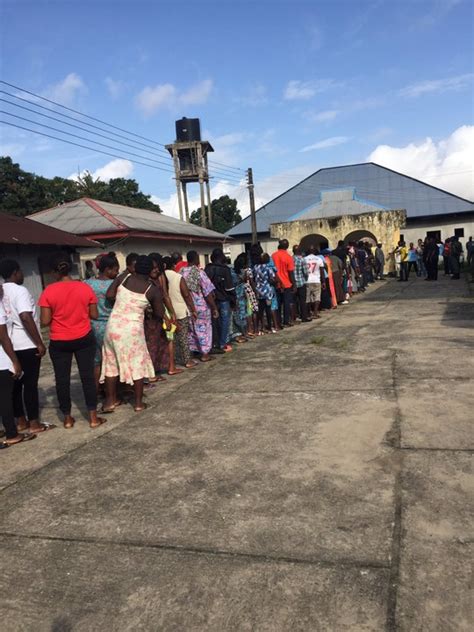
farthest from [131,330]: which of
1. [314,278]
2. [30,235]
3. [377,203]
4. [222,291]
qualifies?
[377,203]

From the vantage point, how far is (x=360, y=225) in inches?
901

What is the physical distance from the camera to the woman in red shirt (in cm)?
436

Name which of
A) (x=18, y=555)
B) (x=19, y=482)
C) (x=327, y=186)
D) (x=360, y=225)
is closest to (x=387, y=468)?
(x=18, y=555)

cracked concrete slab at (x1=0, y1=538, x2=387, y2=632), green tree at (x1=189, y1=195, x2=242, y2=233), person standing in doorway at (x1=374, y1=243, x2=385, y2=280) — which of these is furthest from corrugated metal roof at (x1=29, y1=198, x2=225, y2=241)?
green tree at (x1=189, y1=195, x2=242, y2=233)

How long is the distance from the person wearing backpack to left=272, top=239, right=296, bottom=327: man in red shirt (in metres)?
1.79

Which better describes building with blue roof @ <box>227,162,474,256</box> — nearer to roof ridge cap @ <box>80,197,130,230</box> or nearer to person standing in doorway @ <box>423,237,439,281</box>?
person standing in doorway @ <box>423,237,439,281</box>

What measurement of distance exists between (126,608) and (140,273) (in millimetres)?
3205

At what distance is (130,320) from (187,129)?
1394 inches

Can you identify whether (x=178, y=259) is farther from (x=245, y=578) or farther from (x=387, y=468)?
(x=245, y=578)

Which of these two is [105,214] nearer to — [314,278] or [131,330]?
[314,278]

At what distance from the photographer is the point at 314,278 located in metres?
10.5

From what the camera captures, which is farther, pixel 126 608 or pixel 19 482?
pixel 19 482

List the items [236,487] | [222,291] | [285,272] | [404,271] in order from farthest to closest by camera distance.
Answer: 1. [404,271]
2. [285,272]
3. [222,291]
4. [236,487]

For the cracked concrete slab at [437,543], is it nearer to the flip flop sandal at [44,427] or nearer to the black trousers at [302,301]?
the flip flop sandal at [44,427]
